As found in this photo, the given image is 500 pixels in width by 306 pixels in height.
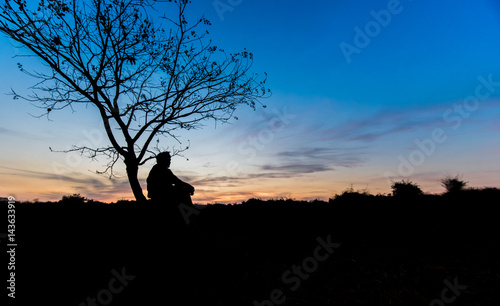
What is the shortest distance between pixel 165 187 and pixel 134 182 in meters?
4.10

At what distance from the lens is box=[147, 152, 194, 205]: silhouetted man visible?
7.68 meters

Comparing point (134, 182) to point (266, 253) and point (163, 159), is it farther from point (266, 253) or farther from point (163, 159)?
point (266, 253)

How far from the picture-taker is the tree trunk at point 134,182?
36.5 ft

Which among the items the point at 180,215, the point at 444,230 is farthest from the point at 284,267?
the point at 444,230

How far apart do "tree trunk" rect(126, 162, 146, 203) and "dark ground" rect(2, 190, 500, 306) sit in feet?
2.91

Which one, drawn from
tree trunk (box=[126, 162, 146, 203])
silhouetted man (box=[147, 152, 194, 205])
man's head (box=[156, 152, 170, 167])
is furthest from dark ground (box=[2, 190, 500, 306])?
→ man's head (box=[156, 152, 170, 167])

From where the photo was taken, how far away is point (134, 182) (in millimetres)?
11125

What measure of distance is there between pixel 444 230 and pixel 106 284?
9356 millimetres

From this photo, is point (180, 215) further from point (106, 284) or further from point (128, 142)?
point (128, 142)

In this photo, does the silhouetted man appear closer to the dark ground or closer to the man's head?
the man's head

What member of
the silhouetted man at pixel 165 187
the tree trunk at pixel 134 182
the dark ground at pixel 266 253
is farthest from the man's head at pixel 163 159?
the tree trunk at pixel 134 182

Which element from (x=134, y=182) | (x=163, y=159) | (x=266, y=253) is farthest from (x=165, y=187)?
(x=134, y=182)

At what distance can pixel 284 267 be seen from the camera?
6770mm

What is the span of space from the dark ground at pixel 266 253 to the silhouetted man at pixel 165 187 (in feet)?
1.53
